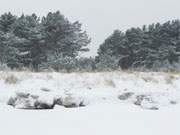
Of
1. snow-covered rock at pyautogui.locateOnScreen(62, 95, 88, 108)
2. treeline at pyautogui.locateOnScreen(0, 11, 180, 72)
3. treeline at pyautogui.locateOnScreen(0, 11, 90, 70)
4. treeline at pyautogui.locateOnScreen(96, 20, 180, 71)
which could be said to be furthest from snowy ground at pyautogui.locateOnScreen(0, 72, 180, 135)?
treeline at pyautogui.locateOnScreen(96, 20, 180, 71)

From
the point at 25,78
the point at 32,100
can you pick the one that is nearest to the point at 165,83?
the point at 25,78

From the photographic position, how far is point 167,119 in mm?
5586

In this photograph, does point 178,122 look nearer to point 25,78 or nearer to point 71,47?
point 25,78

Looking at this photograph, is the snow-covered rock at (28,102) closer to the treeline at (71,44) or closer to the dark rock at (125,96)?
the dark rock at (125,96)

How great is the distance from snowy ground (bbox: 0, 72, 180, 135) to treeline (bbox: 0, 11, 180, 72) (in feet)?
63.5

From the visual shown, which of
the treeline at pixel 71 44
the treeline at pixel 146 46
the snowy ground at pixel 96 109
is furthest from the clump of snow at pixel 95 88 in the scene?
the treeline at pixel 146 46

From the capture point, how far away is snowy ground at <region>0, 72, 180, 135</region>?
470 centimetres

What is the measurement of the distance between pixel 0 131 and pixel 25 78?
162 inches

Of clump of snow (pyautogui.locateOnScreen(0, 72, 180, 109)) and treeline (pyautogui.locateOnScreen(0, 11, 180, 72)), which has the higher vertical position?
treeline (pyautogui.locateOnScreen(0, 11, 180, 72))

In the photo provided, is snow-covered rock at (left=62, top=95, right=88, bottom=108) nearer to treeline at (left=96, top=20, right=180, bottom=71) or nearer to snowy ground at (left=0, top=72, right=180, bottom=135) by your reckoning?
snowy ground at (left=0, top=72, right=180, bottom=135)

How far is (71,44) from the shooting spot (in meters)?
35.7

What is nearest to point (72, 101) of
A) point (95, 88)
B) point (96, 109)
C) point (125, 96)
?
point (96, 109)

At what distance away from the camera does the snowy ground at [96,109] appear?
15.4 feet

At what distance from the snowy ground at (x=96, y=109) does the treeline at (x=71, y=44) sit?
19345 millimetres
